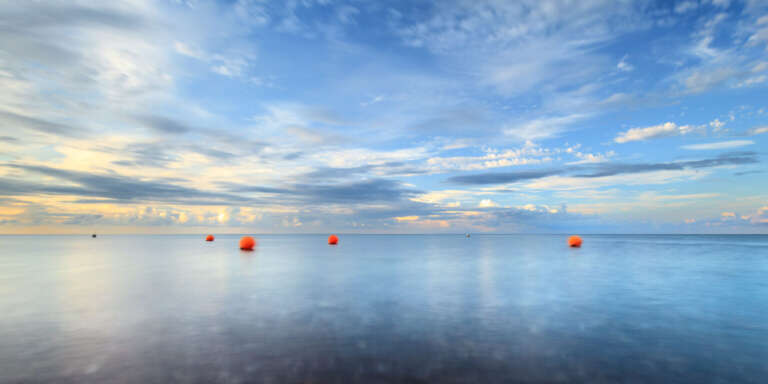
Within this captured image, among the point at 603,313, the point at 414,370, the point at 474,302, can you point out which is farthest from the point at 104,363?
the point at 603,313

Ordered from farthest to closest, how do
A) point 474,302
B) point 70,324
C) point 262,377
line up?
1. point 474,302
2. point 70,324
3. point 262,377

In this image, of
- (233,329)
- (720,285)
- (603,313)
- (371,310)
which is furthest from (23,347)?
(720,285)

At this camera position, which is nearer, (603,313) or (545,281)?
(603,313)

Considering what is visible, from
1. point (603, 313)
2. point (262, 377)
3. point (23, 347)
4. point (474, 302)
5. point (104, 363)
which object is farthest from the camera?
point (474, 302)

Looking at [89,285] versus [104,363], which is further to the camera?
[89,285]

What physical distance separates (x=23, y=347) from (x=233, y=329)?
16.5ft

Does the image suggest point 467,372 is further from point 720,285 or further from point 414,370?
point 720,285

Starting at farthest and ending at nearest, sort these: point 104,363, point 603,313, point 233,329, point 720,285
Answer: point 720,285 → point 603,313 → point 233,329 → point 104,363

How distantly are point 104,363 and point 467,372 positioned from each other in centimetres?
799

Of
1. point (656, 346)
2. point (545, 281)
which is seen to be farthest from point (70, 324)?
point (545, 281)

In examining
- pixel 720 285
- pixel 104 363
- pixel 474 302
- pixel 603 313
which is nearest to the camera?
pixel 104 363

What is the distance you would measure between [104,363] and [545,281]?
21674 mm

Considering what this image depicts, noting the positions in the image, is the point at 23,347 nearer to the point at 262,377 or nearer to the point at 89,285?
the point at 262,377

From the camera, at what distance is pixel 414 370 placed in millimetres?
7648
